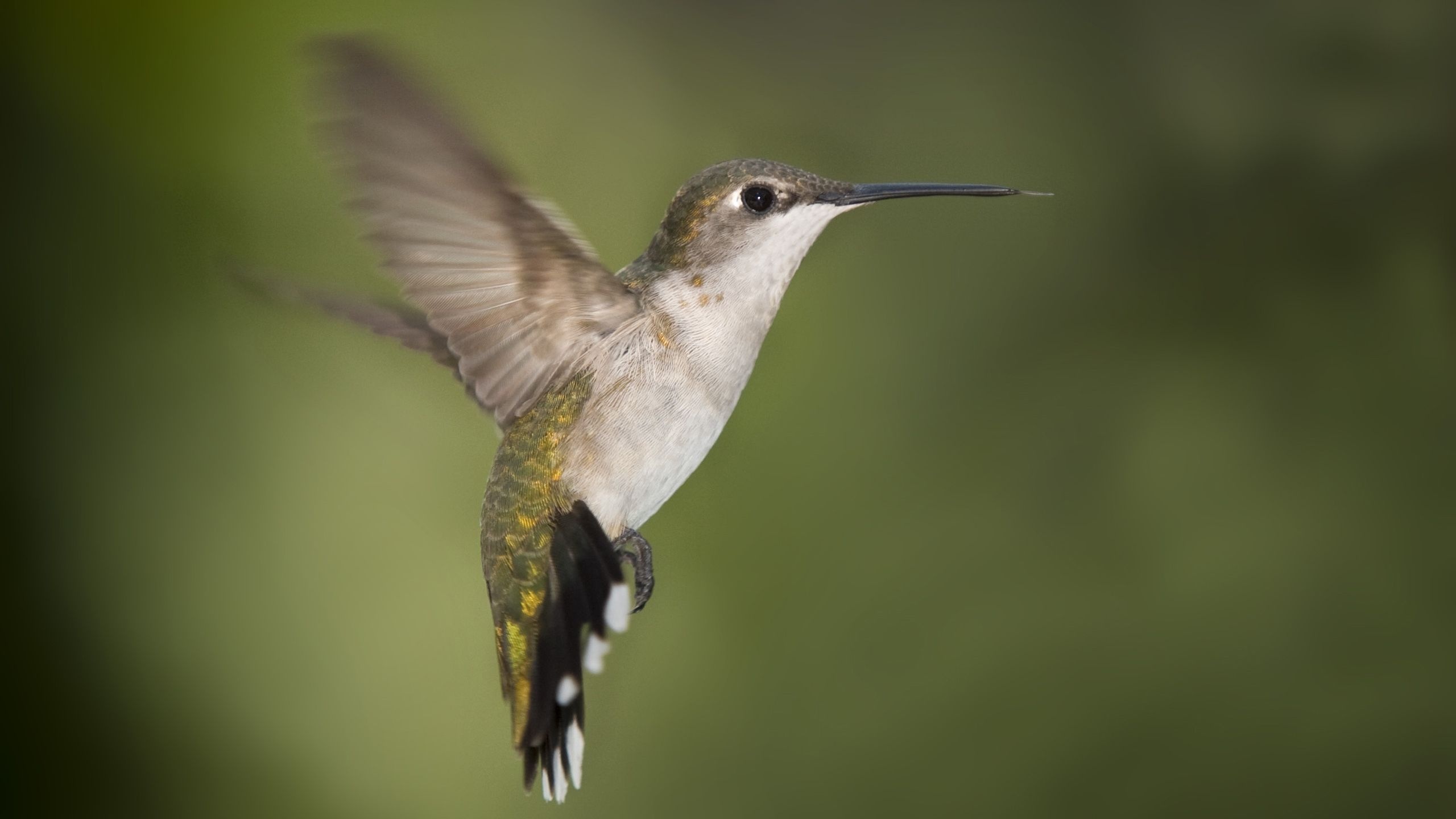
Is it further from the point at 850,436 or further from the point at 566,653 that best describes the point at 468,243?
the point at 850,436

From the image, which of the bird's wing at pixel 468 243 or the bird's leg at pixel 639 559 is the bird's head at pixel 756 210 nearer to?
the bird's wing at pixel 468 243

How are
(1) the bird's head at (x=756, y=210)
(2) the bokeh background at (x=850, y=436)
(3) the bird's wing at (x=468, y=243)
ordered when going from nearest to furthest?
1. (3) the bird's wing at (x=468, y=243)
2. (1) the bird's head at (x=756, y=210)
3. (2) the bokeh background at (x=850, y=436)

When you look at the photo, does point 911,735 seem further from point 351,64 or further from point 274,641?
point 351,64

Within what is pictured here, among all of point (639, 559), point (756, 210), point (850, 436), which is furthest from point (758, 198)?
point (850, 436)

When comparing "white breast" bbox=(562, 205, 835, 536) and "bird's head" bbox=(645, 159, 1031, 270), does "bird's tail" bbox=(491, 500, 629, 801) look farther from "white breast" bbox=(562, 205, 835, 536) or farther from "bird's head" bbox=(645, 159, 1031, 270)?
"bird's head" bbox=(645, 159, 1031, 270)

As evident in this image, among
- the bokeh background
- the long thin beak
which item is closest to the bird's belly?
the long thin beak

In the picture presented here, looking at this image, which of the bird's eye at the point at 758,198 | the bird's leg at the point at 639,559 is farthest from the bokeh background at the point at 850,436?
the bird's eye at the point at 758,198
